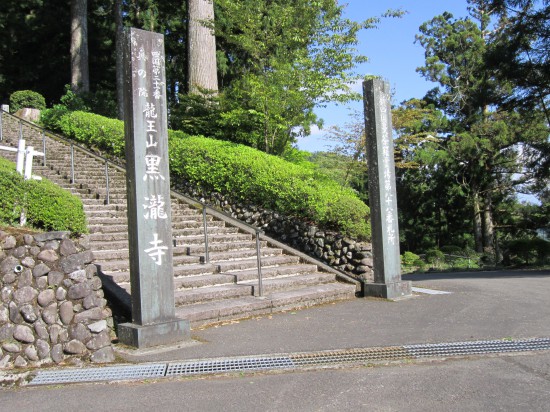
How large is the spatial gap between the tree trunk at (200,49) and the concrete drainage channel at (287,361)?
1251 cm

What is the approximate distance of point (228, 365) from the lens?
5004mm

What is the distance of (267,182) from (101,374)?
270 inches

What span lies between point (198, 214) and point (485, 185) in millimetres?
21851

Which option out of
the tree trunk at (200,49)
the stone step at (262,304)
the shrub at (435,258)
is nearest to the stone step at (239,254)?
the stone step at (262,304)

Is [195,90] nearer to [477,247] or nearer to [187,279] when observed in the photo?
[187,279]

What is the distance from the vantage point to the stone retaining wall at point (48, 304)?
4926 millimetres

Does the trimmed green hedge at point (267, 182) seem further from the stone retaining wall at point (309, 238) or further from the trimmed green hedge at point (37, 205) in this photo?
the trimmed green hedge at point (37, 205)

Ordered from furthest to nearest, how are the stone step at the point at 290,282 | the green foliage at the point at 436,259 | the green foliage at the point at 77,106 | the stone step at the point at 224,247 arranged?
the green foliage at the point at 436,259, the green foliage at the point at 77,106, the stone step at the point at 224,247, the stone step at the point at 290,282

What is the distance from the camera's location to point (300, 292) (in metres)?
8.34

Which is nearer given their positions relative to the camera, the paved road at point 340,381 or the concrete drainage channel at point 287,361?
the paved road at point 340,381

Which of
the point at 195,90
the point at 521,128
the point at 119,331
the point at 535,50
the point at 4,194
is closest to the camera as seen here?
the point at 119,331

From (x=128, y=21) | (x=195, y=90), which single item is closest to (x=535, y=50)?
(x=195, y=90)

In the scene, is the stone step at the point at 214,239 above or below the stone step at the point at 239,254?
above

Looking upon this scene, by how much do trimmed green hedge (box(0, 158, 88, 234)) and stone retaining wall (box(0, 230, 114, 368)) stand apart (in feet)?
6.67
